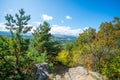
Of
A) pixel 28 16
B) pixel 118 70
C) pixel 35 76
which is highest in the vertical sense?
pixel 28 16

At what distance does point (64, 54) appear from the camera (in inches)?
1321

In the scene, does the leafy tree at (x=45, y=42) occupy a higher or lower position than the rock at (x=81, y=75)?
higher

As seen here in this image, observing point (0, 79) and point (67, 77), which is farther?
point (67, 77)

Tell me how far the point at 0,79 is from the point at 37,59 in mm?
5130

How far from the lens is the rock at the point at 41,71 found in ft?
68.3

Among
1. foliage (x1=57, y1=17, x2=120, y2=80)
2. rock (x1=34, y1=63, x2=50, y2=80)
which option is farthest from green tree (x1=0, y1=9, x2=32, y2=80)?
foliage (x1=57, y1=17, x2=120, y2=80)

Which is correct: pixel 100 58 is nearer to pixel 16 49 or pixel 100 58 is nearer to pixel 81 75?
pixel 81 75

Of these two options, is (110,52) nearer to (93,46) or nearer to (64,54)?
(93,46)

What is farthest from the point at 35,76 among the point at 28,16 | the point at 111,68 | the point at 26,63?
the point at 111,68

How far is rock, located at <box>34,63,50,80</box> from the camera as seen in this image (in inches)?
819

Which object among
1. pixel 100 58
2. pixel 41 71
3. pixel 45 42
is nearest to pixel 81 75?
pixel 41 71

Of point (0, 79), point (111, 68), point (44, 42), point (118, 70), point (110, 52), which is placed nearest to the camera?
point (0, 79)

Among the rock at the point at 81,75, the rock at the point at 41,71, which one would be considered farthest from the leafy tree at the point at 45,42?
the rock at the point at 81,75

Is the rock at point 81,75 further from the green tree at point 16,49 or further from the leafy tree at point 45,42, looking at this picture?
the leafy tree at point 45,42
